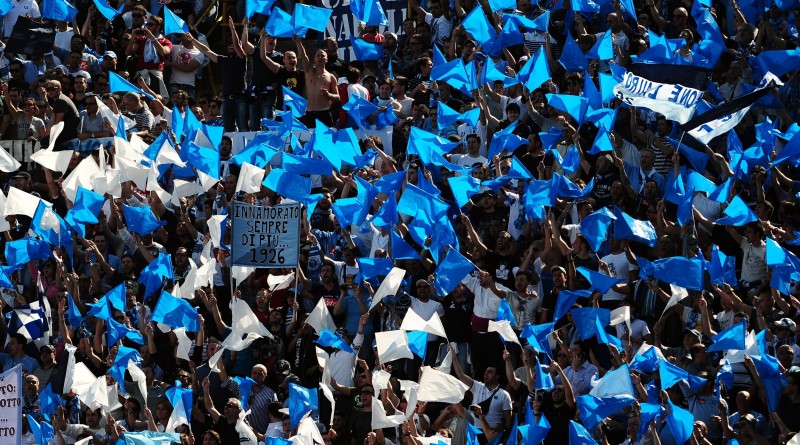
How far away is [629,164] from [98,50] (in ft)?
20.5

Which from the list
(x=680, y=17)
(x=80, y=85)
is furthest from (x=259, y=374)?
(x=680, y=17)

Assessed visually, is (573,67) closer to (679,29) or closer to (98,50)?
(679,29)

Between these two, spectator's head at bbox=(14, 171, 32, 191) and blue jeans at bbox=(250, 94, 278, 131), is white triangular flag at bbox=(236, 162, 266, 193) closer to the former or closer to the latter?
blue jeans at bbox=(250, 94, 278, 131)

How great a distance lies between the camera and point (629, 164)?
19531mm

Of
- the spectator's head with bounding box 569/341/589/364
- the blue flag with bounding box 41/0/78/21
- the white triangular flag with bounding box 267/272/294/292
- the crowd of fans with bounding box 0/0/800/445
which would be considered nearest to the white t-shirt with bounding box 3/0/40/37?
the blue flag with bounding box 41/0/78/21

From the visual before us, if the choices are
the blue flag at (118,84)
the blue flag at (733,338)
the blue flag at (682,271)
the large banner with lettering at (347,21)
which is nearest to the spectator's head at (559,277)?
the blue flag at (682,271)

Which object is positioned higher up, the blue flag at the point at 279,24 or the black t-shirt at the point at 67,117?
the blue flag at the point at 279,24

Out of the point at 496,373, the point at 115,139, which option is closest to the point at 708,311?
the point at 496,373

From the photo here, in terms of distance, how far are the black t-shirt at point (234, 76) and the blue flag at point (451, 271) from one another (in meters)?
4.15

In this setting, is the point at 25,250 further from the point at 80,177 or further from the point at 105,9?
the point at 105,9

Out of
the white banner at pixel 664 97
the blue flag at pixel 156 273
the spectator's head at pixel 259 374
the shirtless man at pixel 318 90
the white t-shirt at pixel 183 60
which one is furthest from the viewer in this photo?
the white t-shirt at pixel 183 60

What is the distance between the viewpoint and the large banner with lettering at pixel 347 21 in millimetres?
22750

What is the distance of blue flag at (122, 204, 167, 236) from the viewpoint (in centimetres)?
1998

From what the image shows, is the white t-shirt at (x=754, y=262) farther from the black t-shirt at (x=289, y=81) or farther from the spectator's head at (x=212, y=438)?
the black t-shirt at (x=289, y=81)
